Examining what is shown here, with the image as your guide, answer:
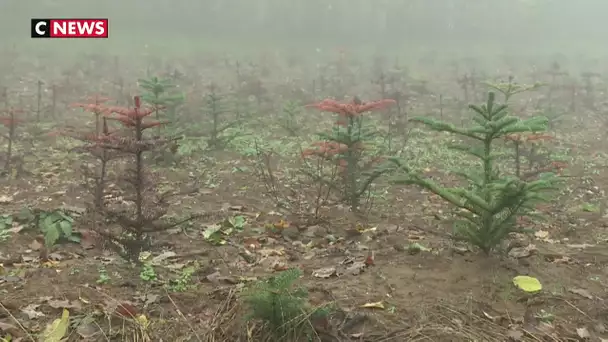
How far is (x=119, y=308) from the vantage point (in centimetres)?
347

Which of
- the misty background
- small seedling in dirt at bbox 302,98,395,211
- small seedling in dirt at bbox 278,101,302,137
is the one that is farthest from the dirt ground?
the misty background

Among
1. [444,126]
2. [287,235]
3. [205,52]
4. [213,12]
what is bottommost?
[287,235]

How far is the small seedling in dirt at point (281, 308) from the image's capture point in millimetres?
3039

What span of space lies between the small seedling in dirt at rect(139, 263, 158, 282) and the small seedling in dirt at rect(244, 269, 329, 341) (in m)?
1.22

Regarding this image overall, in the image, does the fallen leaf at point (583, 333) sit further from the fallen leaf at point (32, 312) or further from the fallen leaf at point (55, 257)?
the fallen leaf at point (55, 257)

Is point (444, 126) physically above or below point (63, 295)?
above

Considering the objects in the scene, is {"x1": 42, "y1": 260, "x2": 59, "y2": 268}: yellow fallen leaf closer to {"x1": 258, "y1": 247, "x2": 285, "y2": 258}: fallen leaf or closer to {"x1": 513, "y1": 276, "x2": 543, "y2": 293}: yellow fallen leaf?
{"x1": 258, "y1": 247, "x2": 285, "y2": 258}: fallen leaf

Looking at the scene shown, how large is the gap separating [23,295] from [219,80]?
15247mm

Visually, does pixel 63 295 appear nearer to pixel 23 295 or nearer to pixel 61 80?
pixel 23 295

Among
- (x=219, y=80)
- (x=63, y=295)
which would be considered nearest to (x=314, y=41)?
(x=219, y=80)

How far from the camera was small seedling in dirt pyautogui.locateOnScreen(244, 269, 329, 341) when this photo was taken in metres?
3.04

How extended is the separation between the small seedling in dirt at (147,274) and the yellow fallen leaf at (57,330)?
85 cm

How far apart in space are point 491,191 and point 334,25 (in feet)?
102

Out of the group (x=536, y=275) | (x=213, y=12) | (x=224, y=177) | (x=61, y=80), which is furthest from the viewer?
(x=213, y=12)
